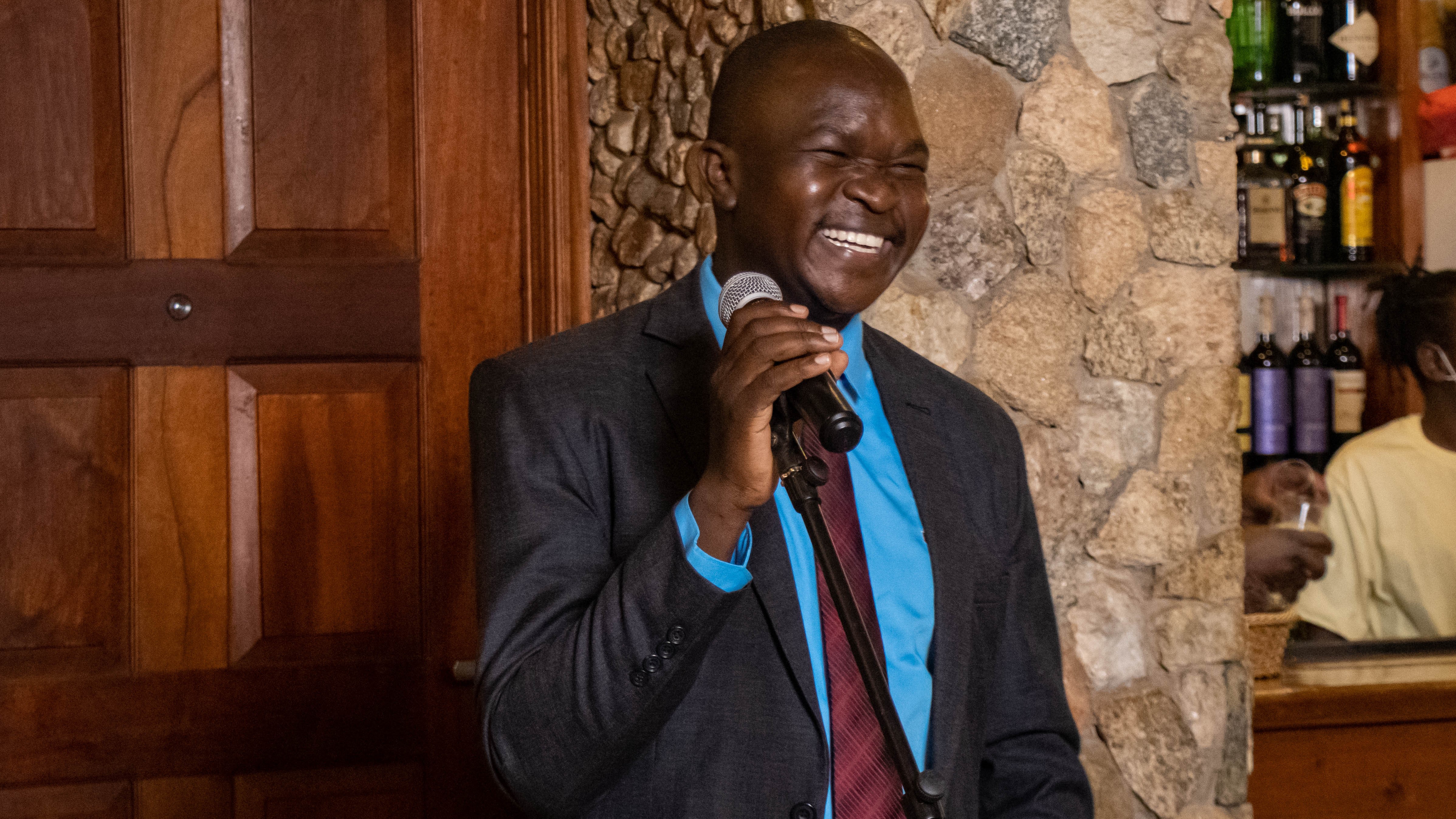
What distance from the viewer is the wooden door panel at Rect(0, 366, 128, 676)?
202 cm

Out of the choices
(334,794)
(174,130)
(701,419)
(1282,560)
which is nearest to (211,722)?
(334,794)

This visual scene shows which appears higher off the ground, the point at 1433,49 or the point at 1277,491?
the point at 1433,49

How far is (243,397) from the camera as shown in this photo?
6.91 feet

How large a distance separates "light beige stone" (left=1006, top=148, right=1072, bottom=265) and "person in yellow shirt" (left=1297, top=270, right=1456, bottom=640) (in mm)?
1421

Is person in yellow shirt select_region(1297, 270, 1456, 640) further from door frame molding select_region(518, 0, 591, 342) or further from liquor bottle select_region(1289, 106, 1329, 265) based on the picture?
door frame molding select_region(518, 0, 591, 342)

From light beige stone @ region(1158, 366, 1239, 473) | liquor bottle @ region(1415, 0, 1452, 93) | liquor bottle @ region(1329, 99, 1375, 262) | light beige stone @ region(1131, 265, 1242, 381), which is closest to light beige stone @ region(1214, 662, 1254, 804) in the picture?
light beige stone @ region(1158, 366, 1239, 473)

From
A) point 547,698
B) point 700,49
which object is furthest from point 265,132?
point 547,698

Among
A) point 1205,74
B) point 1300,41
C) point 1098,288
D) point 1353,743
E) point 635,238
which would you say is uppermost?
point 1300,41

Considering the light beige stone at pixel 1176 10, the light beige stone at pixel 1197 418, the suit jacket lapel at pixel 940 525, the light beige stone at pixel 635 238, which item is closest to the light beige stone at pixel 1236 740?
the light beige stone at pixel 1197 418

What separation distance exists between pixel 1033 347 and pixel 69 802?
5.61 ft

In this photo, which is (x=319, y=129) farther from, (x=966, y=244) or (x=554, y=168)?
(x=966, y=244)

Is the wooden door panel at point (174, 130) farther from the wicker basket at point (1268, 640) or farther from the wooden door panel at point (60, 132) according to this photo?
the wicker basket at point (1268, 640)

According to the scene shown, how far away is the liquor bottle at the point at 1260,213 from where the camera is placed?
10.1 feet

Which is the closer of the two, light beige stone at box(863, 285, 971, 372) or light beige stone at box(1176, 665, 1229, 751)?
light beige stone at box(863, 285, 971, 372)
